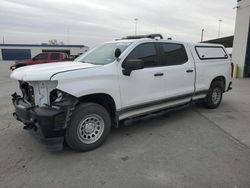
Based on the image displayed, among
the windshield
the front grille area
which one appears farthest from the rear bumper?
the windshield

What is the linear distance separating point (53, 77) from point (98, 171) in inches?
58.4

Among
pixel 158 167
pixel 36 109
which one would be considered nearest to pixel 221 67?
pixel 158 167

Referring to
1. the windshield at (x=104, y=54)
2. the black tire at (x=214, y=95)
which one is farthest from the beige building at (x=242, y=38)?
the windshield at (x=104, y=54)

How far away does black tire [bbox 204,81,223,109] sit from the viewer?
19.2ft

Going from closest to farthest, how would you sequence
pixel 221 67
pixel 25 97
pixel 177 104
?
pixel 25 97 < pixel 177 104 < pixel 221 67

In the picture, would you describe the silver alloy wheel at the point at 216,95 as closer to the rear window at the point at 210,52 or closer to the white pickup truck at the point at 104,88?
the white pickup truck at the point at 104,88

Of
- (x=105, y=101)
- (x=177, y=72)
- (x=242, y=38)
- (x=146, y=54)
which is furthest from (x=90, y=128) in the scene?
(x=242, y=38)

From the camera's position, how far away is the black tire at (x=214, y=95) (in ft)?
19.2

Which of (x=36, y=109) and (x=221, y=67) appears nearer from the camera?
(x=36, y=109)

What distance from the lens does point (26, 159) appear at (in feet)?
10.9

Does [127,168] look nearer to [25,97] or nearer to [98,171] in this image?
[98,171]

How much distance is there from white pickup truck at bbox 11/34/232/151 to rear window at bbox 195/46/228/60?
3 centimetres

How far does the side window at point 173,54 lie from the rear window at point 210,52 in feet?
1.91

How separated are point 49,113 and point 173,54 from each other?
2.98 metres
